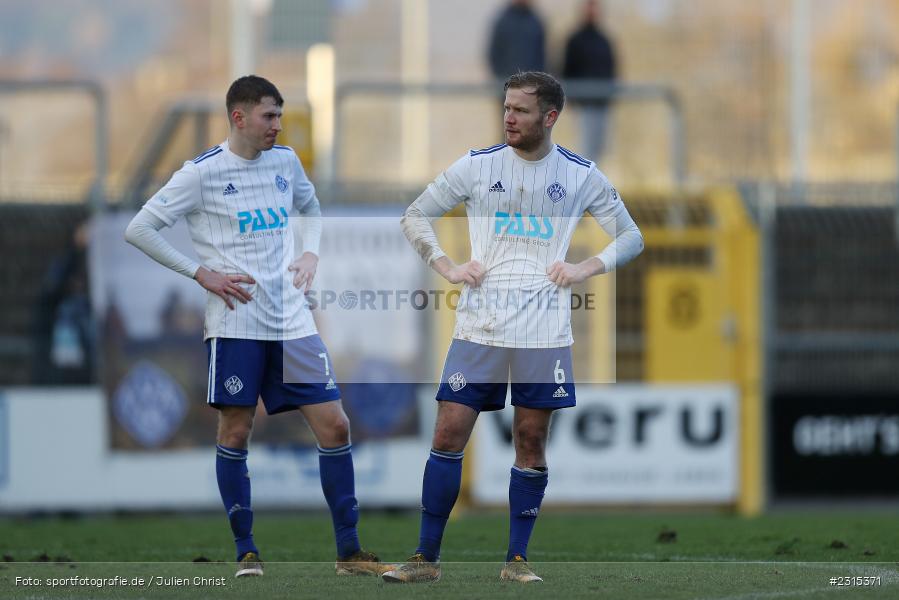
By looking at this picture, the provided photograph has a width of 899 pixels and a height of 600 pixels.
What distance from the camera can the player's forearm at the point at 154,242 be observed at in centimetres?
768

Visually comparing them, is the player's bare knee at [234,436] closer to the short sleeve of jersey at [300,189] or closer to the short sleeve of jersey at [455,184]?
the short sleeve of jersey at [300,189]

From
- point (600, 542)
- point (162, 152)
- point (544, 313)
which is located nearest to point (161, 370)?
point (162, 152)

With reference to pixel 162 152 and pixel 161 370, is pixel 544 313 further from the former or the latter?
pixel 162 152

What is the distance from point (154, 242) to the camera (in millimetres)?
7707

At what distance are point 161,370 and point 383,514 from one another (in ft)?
6.87

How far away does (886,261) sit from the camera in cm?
1560

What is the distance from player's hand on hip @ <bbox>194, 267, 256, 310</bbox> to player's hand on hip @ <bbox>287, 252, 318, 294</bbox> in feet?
0.75

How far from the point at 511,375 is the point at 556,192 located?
0.80 metres

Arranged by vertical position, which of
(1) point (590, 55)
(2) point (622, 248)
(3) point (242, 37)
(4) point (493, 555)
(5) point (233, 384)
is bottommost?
(4) point (493, 555)

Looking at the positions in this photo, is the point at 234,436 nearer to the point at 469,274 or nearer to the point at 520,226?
the point at 469,274

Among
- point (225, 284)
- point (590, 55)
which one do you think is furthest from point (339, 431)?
point (590, 55)

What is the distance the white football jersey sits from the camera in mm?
7723

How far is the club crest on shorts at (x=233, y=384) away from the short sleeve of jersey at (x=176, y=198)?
0.75 metres

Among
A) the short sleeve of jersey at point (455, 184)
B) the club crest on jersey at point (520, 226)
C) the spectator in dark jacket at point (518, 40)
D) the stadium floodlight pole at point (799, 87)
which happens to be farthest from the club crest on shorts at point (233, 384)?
the stadium floodlight pole at point (799, 87)
